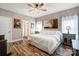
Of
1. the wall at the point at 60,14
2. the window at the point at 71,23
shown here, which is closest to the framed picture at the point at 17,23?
the wall at the point at 60,14

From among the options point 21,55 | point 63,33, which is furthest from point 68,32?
point 21,55

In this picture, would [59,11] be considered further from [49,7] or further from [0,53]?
[0,53]

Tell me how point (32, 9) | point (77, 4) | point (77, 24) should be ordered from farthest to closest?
point (32, 9) < point (77, 24) < point (77, 4)

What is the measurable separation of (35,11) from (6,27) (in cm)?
78

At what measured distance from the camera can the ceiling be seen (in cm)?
181

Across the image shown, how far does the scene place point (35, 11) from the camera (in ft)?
6.73

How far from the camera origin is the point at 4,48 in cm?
195

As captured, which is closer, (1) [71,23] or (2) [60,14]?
(1) [71,23]

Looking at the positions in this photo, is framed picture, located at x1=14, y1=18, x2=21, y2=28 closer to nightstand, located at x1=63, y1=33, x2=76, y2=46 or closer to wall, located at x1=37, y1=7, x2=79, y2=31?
wall, located at x1=37, y1=7, x2=79, y2=31

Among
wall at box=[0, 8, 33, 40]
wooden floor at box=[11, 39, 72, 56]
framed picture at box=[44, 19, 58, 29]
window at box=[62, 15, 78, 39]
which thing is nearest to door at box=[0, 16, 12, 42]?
wall at box=[0, 8, 33, 40]

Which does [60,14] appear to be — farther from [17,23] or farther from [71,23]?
[17,23]

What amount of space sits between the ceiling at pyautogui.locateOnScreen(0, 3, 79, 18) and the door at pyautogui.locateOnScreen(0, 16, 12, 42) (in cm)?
26

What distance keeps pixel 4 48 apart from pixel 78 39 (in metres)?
1.69

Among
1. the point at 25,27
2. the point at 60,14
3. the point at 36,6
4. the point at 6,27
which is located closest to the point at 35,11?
the point at 36,6
